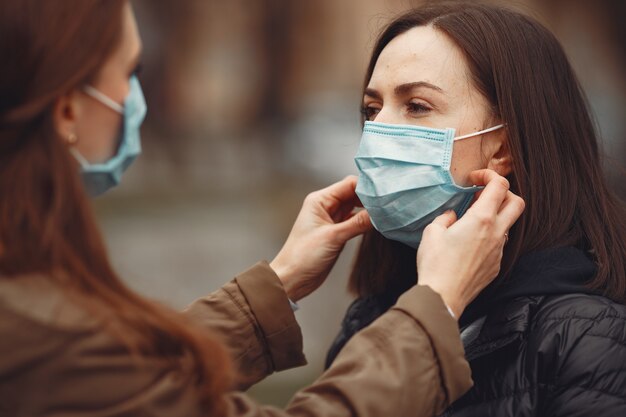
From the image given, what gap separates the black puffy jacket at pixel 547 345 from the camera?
216 centimetres

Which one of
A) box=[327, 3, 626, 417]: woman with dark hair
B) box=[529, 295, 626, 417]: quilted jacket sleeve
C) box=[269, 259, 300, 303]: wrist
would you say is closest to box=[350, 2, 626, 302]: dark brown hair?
box=[327, 3, 626, 417]: woman with dark hair

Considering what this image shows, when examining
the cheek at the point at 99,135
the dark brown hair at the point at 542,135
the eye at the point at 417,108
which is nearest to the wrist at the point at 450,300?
the dark brown hair at the point at 542,135

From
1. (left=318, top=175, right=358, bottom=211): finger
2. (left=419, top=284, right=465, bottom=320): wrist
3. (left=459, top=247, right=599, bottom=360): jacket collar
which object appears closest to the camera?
(left=419, top=284, right=465, bottom=320): wrist

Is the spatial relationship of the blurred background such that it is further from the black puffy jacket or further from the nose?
the black puffy jacket

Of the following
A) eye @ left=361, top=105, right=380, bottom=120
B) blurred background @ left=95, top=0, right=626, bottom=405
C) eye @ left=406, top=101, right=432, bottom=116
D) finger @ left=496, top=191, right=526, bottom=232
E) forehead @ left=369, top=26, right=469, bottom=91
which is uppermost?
forehead @ left=369, top=26, right=469, bottom=91

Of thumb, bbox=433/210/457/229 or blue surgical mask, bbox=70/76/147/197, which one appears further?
thumb, bbox=433/210/457/229

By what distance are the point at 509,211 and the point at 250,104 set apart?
40.8 ft

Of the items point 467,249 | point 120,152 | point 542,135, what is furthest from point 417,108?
point 120,152

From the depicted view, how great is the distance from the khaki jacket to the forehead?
734 millimetres

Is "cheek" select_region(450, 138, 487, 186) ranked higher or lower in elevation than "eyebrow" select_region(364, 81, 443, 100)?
lower

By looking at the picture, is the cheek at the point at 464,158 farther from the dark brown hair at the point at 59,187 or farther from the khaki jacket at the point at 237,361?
the dark brown hair at the point at 59,187

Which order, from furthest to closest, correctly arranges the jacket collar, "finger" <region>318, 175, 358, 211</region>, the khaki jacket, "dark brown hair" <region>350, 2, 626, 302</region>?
"finger" <region>318, 175, 358, 211</region>, "dark brown hair" <region>350, 2, 626, 302</region>, the jacket collar, the khaki jacket

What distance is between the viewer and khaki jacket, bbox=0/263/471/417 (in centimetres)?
159

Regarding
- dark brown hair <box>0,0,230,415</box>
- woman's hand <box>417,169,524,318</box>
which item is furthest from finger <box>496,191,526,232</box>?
dark brown hair <box>0,0,230,415</box>
